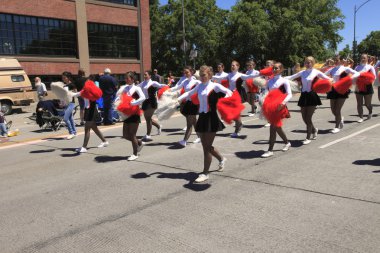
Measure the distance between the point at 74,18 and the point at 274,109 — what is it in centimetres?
2513

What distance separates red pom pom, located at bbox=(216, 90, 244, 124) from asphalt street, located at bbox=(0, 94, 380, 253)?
99 centimetres

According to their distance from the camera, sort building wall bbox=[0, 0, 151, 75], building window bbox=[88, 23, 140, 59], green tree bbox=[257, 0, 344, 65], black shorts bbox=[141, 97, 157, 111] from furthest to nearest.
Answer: green tree bbox=[257, 0, 344, 65]
building window bbox=[88, 23, 140, 59]
building wall bbox=[0, 0, 151, 75]
black shorts bbox=[141, 97, 157, 111]

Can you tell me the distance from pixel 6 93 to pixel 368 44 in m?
99.2

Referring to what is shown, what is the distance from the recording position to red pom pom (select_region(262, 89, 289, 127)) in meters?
7.14

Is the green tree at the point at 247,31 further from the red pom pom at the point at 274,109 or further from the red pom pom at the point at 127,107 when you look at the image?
the red pom pom at the point at 127,107

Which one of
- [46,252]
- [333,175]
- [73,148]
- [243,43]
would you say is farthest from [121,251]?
[243,43]

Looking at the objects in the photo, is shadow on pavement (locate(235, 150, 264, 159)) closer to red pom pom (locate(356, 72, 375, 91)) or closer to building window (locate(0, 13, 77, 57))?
red pom pom (locate(356, 72, 375, 91))

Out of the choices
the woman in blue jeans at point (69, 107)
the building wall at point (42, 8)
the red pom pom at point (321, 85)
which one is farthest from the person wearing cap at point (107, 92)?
the building wall at point (42, 8)

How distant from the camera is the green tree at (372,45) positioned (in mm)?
97650

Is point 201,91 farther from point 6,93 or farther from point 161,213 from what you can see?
point 6,93

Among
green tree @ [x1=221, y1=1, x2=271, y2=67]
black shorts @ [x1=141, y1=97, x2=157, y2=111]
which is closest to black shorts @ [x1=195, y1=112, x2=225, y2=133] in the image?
black shorts @ [x1=141, y1=97, x2=157, y2=111]

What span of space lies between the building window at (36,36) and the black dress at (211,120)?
2316 centimetres

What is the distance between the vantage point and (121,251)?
3795mm

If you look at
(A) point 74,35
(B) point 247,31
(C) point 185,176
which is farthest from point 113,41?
(C) point 185,176
